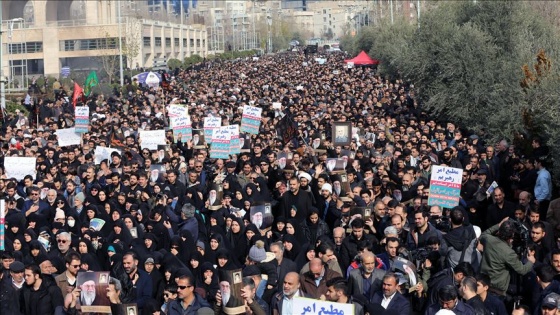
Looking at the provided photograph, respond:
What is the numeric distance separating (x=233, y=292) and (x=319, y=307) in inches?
41.1

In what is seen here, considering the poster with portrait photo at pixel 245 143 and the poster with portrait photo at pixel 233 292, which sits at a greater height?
the poster with portrait photo at pixel 233 292

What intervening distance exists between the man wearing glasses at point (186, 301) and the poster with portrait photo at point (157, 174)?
308 inches

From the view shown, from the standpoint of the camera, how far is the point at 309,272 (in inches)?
368

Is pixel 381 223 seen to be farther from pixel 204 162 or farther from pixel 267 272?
pixel 204 162

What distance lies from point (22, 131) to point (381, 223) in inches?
575

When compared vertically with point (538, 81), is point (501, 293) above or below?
below

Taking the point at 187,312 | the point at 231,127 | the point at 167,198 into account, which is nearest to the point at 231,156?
the point at 231,127

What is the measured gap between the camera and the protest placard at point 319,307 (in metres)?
7.59

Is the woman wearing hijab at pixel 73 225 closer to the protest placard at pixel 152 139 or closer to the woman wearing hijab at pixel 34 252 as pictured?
the woman wearing hijab at pixel 34 252

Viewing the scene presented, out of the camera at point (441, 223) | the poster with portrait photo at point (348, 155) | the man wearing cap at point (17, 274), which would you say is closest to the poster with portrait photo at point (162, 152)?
the poster with portrait photo at point (348, 155)

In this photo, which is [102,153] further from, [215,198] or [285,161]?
[215,198]

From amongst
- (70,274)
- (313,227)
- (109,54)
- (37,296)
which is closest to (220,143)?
(313,227)

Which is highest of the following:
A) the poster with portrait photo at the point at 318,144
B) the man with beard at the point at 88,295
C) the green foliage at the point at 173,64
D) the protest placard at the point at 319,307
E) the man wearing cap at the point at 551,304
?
the protest placard at the point at 319,307

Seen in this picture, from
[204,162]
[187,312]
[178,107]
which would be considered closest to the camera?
[187,312]
